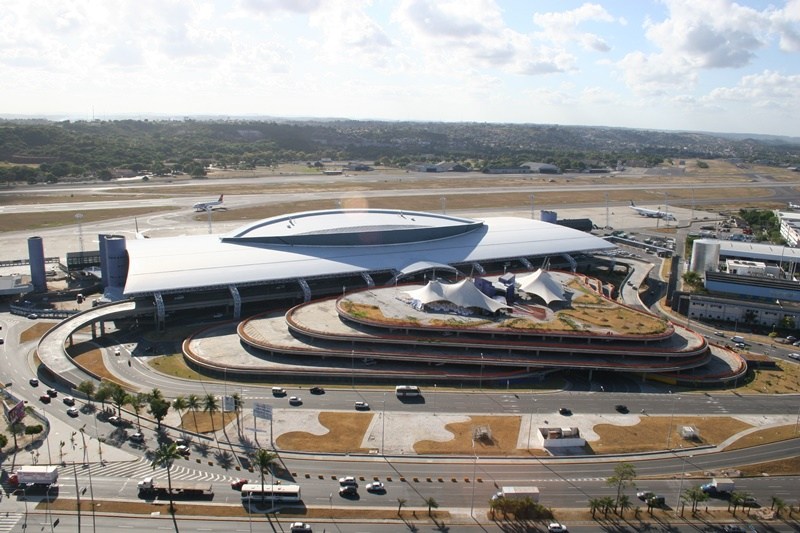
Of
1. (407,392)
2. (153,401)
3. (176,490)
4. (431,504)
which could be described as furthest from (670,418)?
(153,401)

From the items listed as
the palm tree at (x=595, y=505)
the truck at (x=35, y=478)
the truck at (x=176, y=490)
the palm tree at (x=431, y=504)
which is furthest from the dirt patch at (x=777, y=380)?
the truck at (x=35, y=478)

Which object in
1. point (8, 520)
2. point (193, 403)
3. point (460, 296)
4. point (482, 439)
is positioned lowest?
point (8, 520)

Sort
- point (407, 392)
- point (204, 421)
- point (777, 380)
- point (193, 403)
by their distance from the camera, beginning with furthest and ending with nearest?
point (777, 380)
point (407, 392)
point (204, 421)
point (193, 403)

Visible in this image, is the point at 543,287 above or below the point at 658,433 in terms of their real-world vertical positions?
above

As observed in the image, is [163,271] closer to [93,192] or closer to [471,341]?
[471,341]

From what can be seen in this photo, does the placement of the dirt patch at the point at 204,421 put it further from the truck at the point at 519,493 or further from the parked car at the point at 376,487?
the truck at the point at 519,493

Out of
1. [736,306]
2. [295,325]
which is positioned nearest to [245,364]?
[295,325]

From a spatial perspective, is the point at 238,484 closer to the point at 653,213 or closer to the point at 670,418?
the point at 670,418
